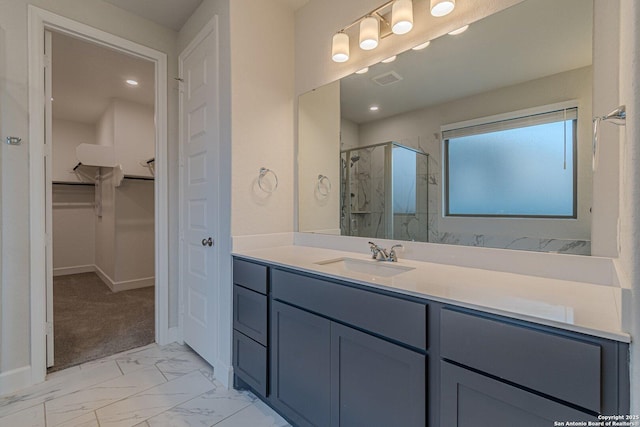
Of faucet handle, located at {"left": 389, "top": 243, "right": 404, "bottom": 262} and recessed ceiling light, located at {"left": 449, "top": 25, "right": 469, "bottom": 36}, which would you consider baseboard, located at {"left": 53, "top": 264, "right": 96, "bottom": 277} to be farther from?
recessed ceiling light, located at {"left": 449, "top": 25, "right": 469, "bottom": 36}

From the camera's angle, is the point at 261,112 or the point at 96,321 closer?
the point at 261,112

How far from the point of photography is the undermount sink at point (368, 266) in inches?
58.0

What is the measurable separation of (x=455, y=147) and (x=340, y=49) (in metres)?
0.96

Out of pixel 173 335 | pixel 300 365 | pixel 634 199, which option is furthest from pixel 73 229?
pixel 634 199

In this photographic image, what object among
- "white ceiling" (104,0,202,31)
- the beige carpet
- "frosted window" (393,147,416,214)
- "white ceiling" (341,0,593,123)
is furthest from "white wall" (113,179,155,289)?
"frosted window" (393,147,416,214)

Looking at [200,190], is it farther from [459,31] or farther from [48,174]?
[459,31]

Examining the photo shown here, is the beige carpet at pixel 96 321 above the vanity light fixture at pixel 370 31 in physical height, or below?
below

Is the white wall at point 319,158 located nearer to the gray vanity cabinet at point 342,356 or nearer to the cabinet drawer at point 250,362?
the gray vanity cabinet at point 342,356

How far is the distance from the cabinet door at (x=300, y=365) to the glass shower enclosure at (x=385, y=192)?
0.71 meters

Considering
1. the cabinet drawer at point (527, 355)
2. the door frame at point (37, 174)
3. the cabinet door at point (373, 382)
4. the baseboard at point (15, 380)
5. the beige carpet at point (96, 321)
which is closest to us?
the cabinet drawer at point (527, 355)

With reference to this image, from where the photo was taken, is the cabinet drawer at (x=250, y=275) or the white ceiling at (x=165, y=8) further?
the white ceiling at (x=165, y=8)

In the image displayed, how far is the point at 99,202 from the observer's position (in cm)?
466

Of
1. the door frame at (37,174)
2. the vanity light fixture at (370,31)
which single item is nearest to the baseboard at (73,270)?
the door frame at (37,174)

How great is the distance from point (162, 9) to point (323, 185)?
1856 mm
